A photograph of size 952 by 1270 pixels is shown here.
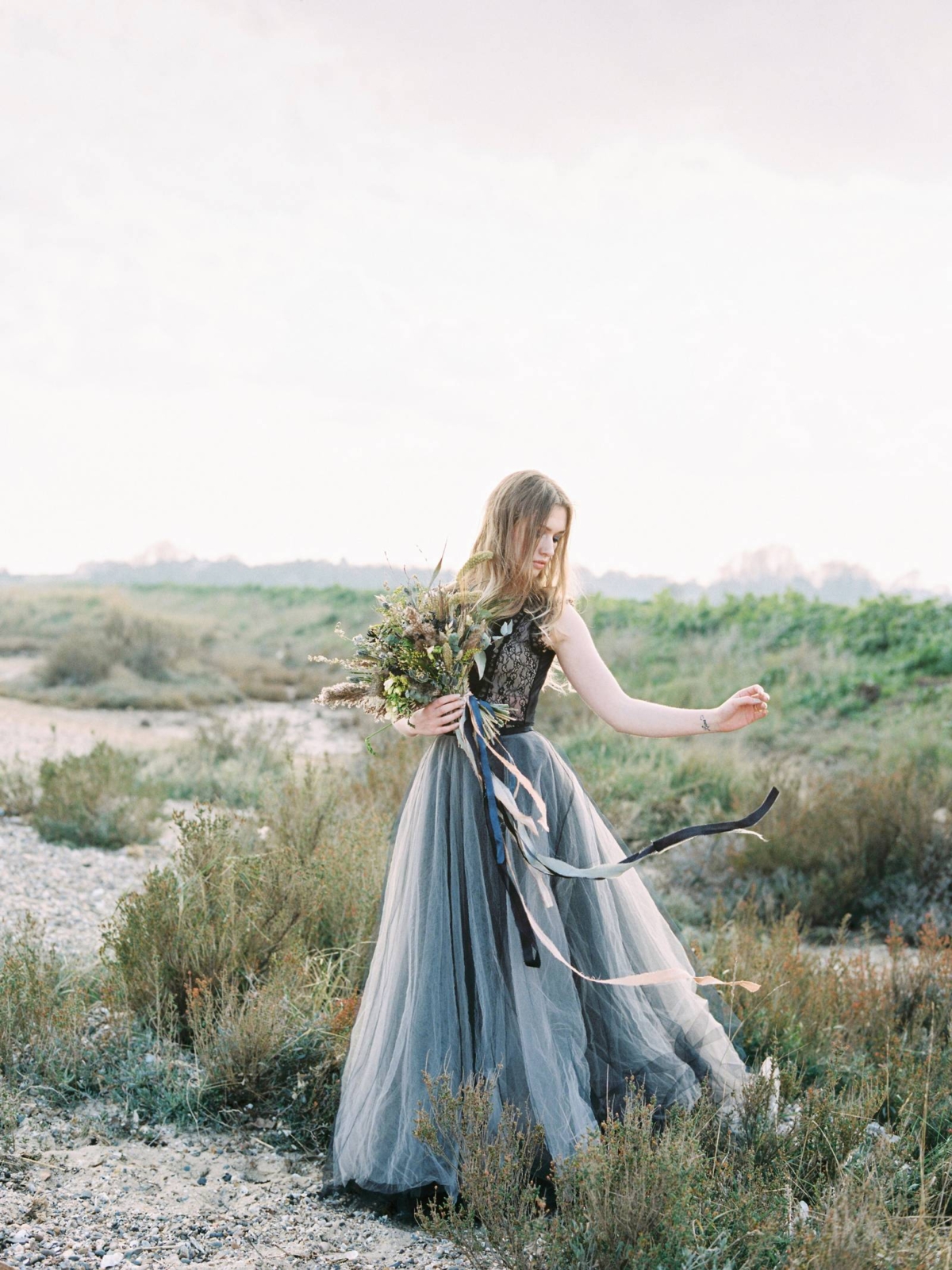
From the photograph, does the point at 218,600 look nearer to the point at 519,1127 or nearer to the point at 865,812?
the point at 865,812

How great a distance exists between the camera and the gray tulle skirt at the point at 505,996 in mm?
2828

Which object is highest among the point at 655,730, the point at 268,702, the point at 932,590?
the point at 932,590

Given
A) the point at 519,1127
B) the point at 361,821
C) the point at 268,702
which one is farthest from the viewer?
the point at 268,702

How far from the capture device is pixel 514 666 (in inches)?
126

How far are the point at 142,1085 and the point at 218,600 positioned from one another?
36.9 m

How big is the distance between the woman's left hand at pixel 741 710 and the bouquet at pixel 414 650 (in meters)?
0.71

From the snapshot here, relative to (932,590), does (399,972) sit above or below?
below

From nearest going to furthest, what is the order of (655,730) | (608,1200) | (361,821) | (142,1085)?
(608,1200) < (655,730) < (142,1085) < (361,821)

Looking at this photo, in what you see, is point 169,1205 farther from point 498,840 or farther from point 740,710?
point 740,710

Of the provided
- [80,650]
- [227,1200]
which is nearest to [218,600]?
[80,650]

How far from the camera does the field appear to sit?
7.59 ft

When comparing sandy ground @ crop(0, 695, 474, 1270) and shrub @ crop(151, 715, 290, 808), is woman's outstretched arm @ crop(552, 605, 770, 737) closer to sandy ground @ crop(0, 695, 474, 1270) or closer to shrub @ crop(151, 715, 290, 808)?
sandy ground @ crop(0, 695, 474, 1270)

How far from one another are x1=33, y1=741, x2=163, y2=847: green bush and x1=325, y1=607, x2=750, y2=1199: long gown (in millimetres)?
4170

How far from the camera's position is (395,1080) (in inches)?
114
